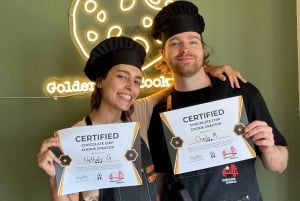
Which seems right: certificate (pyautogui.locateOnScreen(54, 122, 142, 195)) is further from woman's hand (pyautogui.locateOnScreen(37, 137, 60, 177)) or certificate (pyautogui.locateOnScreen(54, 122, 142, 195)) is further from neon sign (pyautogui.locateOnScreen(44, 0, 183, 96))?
neon sign (pyautogui.locateOnScreen(44, 0, 183, 96))

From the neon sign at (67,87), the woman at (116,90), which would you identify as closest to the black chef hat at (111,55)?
the woman at (116,90)

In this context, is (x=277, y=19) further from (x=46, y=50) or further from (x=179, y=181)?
(x=46, y=50)

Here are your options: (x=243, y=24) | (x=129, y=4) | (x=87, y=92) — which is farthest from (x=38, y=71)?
(x=243, y=24)

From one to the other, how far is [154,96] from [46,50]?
544mm

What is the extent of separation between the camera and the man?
139 cm

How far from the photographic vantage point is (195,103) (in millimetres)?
1489

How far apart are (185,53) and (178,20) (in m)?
0.14

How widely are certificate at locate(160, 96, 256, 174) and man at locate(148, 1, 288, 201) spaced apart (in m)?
0.04

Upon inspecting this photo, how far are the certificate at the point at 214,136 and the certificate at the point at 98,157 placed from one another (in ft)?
0.51

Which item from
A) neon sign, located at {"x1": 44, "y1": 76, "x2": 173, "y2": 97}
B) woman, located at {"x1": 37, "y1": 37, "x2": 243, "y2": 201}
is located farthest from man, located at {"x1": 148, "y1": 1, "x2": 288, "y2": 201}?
neon sign, located at {"x1": 44, "y1": 76, "x2": 173, "y2": 97}

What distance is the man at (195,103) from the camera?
4.55ft

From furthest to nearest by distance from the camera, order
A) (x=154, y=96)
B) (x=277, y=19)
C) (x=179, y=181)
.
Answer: (x=277, y=19)
(x=154, y=96)
(x=179, y=181)

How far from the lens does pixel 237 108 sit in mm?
1295

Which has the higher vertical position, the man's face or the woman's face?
the man's face
